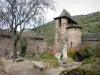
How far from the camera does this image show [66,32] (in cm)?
3222

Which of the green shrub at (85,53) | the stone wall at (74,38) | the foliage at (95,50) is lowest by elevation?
the green shrub at (85,53)

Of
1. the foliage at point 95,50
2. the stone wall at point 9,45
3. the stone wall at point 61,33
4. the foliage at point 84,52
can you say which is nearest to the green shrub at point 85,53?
the foliage at point 84,52

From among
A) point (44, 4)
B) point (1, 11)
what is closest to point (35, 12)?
point (44, 4)

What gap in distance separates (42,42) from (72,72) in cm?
2682

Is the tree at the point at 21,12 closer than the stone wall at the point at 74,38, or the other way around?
the tree at the point at 21,12

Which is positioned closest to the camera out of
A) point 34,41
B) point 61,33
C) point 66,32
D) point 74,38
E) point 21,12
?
point 21,12

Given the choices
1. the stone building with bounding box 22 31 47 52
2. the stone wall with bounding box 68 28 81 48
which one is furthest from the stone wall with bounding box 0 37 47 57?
the stone wall with bounding box 68 28 81 48

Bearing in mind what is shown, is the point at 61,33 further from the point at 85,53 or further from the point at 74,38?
the point at 85,53

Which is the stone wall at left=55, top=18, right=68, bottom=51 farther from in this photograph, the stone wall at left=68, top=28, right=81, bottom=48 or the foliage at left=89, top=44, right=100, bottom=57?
the foliage at left=89, top=44, right=100, bottom=57

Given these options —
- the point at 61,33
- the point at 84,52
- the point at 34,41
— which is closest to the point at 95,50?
the point at 84,52

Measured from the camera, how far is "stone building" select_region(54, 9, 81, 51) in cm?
3099

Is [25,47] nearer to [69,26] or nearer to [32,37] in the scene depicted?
[32,37]

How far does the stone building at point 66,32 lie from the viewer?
30992 mm

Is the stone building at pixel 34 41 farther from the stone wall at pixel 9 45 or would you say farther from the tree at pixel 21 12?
the tree at pixel 21 12
